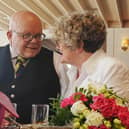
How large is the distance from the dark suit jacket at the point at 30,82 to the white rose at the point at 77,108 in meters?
0.78

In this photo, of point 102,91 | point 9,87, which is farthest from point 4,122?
point 9,87

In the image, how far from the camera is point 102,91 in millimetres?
1128

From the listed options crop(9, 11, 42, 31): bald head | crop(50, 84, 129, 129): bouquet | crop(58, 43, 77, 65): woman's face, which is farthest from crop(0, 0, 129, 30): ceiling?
crop(50, 84, 129, 129): bouquet

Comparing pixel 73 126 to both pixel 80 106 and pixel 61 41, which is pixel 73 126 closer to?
pixel 80 106

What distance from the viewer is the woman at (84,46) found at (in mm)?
1525

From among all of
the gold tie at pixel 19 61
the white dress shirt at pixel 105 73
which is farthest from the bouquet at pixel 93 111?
the gold tie at pixel 19 61

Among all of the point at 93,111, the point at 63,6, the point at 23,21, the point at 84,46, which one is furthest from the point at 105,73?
the point at 63,6

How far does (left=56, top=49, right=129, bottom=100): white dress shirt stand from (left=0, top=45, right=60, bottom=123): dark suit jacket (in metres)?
0.29

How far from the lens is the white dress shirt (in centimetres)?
141

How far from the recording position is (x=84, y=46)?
1686 millimetres

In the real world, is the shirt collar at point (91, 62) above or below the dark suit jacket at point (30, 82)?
above

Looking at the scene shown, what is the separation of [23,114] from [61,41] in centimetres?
49

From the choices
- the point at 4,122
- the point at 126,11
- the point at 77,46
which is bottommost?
the point at 4,122

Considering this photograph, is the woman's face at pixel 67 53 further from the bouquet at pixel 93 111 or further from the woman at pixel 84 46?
the bouquet at pixel 93 111
